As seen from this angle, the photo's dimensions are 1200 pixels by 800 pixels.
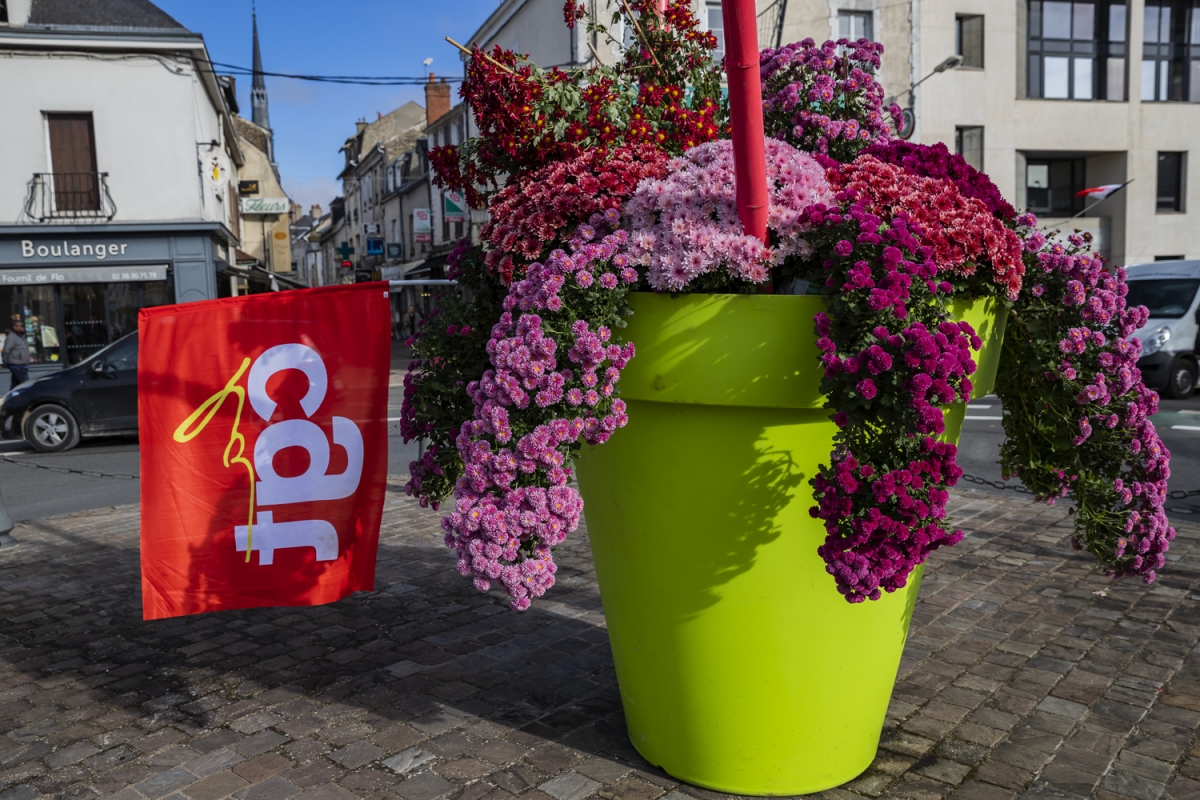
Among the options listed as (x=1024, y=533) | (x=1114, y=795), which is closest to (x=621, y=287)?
(x=1114, y=795)

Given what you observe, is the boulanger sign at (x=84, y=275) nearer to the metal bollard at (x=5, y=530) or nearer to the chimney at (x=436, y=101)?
the metal bollard at (x=5, y=530)

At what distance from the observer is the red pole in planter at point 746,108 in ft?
7.25

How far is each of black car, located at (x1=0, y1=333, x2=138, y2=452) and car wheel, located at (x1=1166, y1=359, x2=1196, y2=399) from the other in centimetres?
1367

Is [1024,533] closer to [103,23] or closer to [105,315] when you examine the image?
[105,315]

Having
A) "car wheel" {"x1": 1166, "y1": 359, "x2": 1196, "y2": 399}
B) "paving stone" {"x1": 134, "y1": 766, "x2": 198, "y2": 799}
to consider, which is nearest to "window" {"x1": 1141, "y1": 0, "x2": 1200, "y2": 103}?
"car wheel" {"x1": 1166, "y1": 359, "x2": 1196, "y2": 399}

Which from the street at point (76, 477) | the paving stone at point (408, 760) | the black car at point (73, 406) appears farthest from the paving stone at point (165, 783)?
the black car at point (73, 406)

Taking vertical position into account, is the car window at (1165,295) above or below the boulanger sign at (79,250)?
below

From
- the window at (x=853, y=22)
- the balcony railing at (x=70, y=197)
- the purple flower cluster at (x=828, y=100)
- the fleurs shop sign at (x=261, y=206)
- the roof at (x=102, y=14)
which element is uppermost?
the window at (x=853, y=22)

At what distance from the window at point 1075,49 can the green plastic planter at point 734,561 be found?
27272 millimetres

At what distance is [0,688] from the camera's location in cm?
354

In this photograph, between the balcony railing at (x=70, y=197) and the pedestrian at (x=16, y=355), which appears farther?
the balcony railing at (x=70, y=197)

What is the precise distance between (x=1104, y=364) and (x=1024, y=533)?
312 cm

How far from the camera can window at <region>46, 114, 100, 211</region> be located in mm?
19672

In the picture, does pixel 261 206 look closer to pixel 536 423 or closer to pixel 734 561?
pixel 536 423
